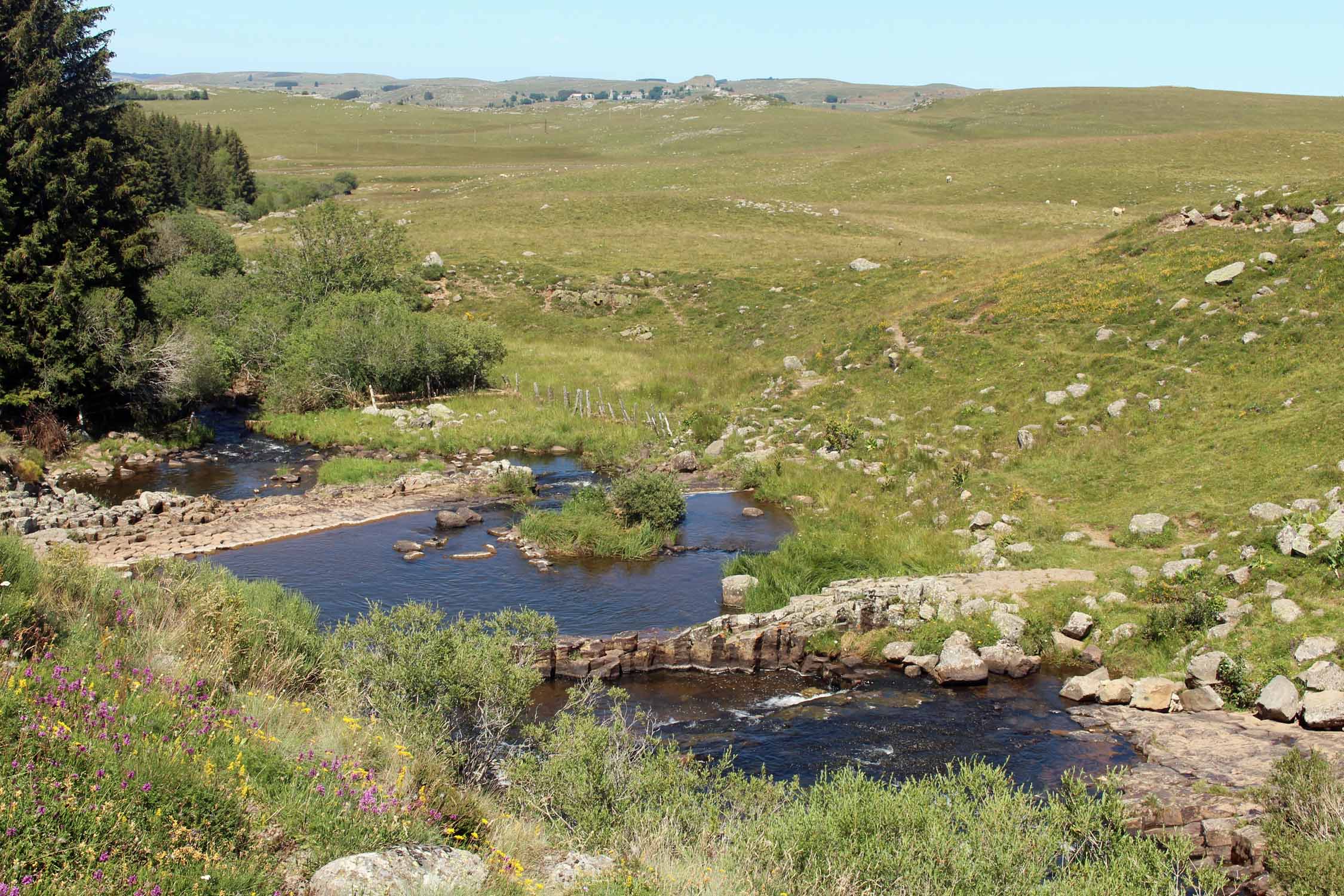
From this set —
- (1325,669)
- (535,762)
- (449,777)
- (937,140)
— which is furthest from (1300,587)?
(937,140)

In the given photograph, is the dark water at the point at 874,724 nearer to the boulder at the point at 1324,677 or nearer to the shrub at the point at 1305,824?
the shrub at the point at 1305,824

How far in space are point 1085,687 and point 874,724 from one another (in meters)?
4.06

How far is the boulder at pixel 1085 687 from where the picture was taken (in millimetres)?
17516

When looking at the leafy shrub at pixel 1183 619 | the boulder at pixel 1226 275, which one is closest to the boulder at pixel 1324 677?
the leafy shrub at pixel 1183 619

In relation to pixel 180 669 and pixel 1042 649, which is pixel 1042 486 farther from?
pixel 180 669

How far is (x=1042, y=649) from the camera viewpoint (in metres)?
19.0

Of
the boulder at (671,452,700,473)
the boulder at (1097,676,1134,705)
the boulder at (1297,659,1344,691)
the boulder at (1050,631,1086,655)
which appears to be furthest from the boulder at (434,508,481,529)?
the boulder at (1297,659,1344,691)

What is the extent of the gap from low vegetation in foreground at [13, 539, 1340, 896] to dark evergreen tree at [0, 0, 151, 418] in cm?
2169

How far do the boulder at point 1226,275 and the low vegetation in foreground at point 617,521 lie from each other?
19.6m

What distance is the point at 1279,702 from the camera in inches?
607

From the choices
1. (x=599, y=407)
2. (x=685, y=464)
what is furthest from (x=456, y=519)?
(x=599, y=407)

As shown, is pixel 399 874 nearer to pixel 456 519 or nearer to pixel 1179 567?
pixel 1179 567

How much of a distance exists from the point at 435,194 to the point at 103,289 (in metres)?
70.6

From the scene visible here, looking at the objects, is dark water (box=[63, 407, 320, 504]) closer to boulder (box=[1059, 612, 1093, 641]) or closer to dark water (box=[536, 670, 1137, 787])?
dark water (box=[536, 670, 1137, 787])
